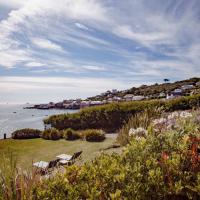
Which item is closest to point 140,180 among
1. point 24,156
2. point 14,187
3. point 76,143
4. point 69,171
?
point 69,171

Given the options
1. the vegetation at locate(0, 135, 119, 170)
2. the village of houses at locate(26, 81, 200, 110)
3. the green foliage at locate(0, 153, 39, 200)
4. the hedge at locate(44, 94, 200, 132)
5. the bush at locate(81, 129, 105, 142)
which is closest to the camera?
the green foliage at locate(0, 153, 39, 200)

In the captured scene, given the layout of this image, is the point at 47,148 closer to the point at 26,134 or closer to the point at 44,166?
the point at 26,134

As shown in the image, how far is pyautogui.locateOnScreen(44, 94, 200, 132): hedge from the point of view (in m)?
23.0

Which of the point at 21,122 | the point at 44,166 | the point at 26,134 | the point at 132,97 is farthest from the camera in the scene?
the point at 132,97

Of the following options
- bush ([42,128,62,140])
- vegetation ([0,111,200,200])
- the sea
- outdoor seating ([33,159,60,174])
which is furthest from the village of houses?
vegetation ([0,111,200,200])

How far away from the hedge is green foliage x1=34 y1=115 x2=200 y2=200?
58.3 ft

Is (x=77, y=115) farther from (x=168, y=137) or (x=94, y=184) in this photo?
(x=94, y=184)

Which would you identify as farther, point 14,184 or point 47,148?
point 47,148

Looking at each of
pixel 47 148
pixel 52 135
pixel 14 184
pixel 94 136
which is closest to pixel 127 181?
pixel 14 184

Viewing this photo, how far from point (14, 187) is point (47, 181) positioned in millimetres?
386

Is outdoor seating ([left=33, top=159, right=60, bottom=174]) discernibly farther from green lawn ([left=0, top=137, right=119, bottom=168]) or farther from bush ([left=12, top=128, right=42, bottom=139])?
bush ([left=12, top=128, right=42, bottom=139])

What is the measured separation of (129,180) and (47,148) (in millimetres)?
13586

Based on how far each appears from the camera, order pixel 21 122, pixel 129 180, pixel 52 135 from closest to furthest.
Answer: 1. pixel 129 180
2. pixel 52 135
3. pixel 21 122

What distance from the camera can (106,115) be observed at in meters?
23.0
